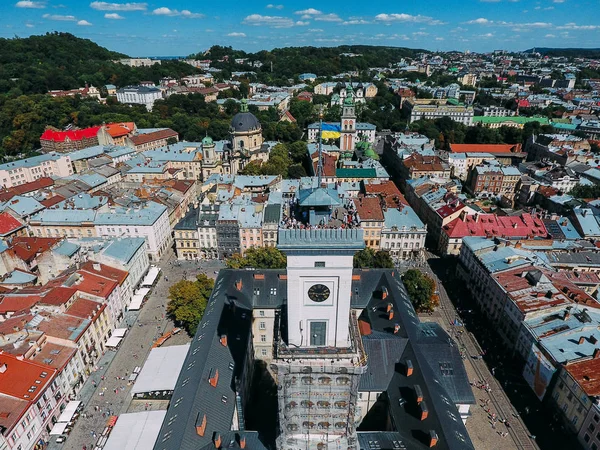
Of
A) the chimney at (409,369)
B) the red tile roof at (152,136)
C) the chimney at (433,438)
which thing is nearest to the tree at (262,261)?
the chimney at (409,369)

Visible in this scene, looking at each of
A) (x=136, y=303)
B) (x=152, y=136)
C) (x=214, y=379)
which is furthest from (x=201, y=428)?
(x=152, y=136)

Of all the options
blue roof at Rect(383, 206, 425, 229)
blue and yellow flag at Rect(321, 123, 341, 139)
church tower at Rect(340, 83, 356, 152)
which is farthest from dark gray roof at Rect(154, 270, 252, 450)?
blue and yellow flag at Rect(321, 123, 341, 139)

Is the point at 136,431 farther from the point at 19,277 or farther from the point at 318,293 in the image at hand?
the point at 19,277

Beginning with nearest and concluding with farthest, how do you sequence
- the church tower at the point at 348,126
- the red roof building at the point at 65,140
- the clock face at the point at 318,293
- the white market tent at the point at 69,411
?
the clock face at the point at 318,293, the white market tent at the point at 69,411, the church tower at the point at 348,126, the red roof building at the point at 65,140

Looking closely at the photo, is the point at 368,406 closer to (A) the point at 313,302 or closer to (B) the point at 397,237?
(A) the point at 313,302

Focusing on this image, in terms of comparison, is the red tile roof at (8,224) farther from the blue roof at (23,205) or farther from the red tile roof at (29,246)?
the red tile roof at (29,246)
